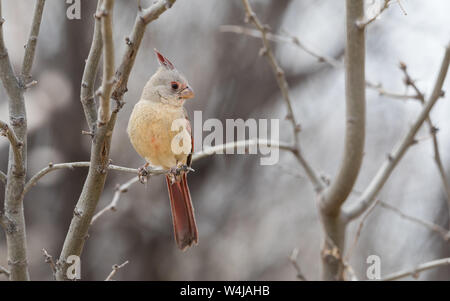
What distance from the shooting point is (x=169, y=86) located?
7.98 ft

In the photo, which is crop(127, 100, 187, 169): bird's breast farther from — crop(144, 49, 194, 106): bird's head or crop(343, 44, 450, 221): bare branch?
crop(343, 44, 450, 221): bare branch

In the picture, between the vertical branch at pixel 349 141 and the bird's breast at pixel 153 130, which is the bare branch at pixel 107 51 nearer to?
the bird's breast at pixel 153 130

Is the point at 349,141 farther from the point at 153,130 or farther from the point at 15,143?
the point at 15,143

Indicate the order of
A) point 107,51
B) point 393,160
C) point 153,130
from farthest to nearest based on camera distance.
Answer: point 393,160 < point 153,130 < point 107,51

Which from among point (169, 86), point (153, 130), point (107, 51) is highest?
point (169, 86)

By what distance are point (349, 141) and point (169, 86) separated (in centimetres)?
82

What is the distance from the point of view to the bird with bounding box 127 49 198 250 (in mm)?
2332

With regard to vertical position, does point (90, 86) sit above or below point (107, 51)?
above

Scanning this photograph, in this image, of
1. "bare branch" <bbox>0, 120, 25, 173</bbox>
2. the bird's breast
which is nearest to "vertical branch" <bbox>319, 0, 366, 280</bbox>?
the bird's breast

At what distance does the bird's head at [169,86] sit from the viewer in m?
2.39

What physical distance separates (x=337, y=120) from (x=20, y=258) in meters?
6.41

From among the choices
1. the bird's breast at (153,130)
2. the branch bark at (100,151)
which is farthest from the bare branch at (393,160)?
the branch bark at (100,151)

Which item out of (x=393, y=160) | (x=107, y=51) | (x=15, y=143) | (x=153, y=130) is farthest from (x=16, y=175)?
(x=393, y=160)
